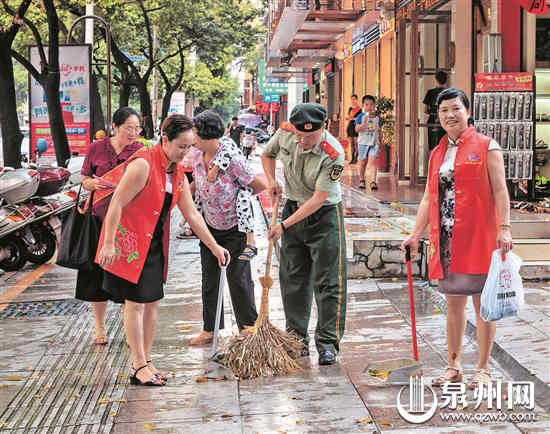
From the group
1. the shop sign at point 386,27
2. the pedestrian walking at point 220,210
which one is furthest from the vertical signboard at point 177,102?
the pedestrian walking at point 220,210

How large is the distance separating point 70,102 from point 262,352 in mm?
13811

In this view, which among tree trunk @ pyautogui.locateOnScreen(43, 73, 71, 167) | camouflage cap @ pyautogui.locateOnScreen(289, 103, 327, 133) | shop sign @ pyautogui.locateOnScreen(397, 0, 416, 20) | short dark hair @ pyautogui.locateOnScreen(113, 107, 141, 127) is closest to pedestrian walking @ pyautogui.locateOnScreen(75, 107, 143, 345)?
short dark hair @ pyautogui.locateOnScreen(113, 107, 141, 127)

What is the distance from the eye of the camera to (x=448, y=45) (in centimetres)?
1689

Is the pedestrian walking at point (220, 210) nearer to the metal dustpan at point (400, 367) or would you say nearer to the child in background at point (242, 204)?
the child in background at point (242, 204)

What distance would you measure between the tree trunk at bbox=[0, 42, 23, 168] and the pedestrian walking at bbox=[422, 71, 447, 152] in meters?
7.60

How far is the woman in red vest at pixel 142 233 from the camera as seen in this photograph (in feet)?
16.7

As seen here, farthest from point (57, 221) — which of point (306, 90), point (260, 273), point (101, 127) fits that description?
point (306, 90)

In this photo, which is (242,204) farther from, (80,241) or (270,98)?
(270,98)

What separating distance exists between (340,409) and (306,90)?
41.7 metres

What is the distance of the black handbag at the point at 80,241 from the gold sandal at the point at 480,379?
2937mm

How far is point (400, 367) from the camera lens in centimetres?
523

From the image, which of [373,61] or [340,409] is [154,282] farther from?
[373,61]

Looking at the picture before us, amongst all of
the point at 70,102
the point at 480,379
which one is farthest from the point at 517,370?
the point at 70,102

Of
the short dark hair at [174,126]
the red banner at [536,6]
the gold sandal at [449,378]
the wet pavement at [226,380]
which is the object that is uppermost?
the red banner at [536,6]
